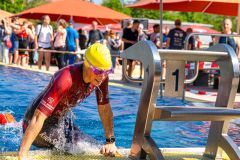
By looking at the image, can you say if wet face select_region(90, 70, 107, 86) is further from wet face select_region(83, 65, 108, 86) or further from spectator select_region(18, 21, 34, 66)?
spectator select_region(18, 21, 34, 66)

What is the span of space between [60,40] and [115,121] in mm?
8142

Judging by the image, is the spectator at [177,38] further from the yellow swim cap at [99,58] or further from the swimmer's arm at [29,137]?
the swimmer's arm at [29,137]

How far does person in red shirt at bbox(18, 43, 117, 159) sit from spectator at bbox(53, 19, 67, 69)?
1091 cm

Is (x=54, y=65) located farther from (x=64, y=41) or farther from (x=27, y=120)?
(x=27, y=120)

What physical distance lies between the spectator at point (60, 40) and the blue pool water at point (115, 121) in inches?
102

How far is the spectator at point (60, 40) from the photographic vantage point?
15.4 metres

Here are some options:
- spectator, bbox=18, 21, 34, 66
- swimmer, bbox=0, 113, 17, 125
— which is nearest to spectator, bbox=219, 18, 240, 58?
swimmer, bbox=0, 113, 17, 125

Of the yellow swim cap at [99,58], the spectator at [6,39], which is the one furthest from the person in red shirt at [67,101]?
the spectator at [6,39]

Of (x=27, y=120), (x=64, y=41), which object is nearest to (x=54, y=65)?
(x=64, y=41)

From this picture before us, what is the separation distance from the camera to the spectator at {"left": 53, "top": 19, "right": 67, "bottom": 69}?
15422 millimetres

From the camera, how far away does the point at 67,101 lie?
426 centimetres

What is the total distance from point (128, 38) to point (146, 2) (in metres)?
1.26

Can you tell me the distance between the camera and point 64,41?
51.7ft

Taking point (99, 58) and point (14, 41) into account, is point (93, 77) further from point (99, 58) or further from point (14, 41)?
point (14, 41)
